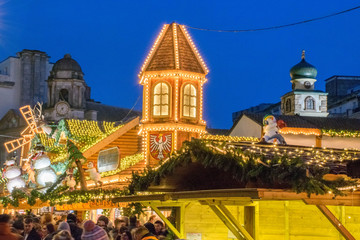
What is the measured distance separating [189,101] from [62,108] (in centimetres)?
4379

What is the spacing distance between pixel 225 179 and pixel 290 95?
61467 mm

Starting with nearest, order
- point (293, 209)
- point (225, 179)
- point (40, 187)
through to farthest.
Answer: point (225, 179) < point (293, 209) < point (40, 187)

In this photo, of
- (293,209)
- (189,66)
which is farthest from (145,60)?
(293,209)

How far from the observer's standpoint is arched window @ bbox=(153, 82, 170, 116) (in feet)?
75.0

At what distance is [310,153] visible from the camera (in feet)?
35.5

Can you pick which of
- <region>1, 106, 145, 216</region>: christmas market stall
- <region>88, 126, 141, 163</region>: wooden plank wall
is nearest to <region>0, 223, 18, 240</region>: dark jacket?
<region>1, 106, 145, 216</region>: christmas market stall

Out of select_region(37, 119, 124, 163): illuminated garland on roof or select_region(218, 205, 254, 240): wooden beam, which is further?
select_region(37, 119, 124, 163): illuminated garland on roof

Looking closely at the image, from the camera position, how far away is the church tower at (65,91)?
65.4m

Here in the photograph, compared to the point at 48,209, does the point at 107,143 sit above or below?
above

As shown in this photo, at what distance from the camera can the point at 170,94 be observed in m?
22.8

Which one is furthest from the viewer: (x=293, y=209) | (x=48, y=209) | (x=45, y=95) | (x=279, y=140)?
(x=45, y=95)

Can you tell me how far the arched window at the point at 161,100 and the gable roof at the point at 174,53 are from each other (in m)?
0.61

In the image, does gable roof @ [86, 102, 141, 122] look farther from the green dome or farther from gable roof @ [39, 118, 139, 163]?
gable roof @ [39, 118, 139, 163]

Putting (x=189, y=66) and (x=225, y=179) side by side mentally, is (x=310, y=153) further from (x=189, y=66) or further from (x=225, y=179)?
(x=189, y=66)
